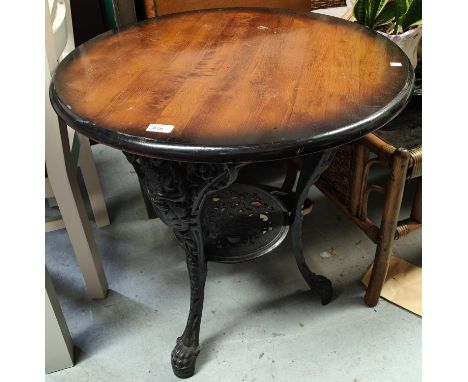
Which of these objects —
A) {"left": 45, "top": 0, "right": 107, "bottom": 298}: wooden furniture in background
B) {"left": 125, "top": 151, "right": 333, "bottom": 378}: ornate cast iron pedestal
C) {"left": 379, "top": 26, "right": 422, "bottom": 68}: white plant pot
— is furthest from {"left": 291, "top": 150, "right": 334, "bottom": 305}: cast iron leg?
{"left": 45, "top": 0, "right": 107, "bottom": 298}: wooden furniture in background

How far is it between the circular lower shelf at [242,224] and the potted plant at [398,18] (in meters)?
0.51

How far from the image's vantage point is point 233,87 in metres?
0.73

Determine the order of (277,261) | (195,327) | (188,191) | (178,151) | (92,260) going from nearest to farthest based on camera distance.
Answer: (178,151) < (188,191) < (195,327) < (92,260) < (277,261)

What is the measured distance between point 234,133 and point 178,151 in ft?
0.28

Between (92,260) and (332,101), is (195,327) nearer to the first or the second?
(92,260)

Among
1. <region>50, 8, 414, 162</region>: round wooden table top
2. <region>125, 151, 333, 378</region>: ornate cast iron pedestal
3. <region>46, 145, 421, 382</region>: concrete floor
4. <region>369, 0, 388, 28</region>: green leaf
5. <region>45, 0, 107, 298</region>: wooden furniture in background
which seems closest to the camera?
<region>50, 8, 414, 162</region>: round wooden table top

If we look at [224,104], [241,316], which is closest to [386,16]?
[224,104]

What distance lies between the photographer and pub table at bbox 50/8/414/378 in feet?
1.98

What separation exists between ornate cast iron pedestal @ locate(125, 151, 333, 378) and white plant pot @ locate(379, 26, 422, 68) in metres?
0.40

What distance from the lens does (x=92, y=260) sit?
106 cm

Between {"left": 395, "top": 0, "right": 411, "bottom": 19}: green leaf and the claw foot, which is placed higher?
{"left": 395, "top": 0, "right": 411, "bottom": 19}: green leaf

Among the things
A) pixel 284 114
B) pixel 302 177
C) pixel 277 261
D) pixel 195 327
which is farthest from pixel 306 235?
pixel 284 114

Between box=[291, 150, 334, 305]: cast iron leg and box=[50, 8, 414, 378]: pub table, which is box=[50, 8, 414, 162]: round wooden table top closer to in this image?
box=[50, 8, 414, 378]: pub table

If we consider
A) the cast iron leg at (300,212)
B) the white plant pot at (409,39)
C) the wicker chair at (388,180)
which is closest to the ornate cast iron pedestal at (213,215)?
the cast iron leg at (300,212)
